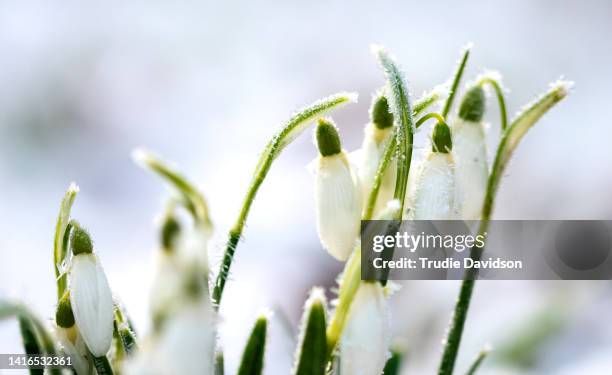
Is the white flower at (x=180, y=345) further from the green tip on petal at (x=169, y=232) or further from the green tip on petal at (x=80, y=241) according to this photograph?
the green tip on petal at (x=80, y=241)

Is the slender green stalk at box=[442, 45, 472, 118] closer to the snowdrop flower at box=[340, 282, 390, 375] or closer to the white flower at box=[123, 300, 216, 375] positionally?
the snowdrop flower at box=[340, 282, 390, 375]

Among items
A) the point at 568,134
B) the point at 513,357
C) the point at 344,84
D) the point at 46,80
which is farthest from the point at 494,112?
the point at 46,80

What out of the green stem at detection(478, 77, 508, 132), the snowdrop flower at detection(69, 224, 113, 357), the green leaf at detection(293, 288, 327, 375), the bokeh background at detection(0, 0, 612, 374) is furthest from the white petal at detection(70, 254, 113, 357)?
the bokeh background at detection(0, 0, 612, 374)

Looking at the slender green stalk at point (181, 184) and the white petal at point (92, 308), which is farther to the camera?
the white petal at point (92, 308)

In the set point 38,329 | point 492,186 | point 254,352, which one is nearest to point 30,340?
point 38,329

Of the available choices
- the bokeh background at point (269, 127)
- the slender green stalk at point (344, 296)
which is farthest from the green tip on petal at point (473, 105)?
the bokeh background at point (269, 127)

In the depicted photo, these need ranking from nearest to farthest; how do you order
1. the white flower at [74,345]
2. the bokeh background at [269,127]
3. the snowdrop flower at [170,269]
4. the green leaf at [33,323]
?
1. the snowdrop flower at [170,269]
2. the green leaf at [33,323]
3. the white flower at [74,345]
4. the bokeh background at [269,127]

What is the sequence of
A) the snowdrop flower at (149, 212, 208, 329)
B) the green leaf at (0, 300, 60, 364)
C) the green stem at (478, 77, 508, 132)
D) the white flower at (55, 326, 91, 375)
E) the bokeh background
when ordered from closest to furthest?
1. the snowdrop flower at (149, 212, 208, 329)
2. the green leaf at (0, 300, 60, 364)
3. the white flower at (55, 326, 91, 375)
4. the green stem at (478, 77, 508, 132)
5. the bokeh background
